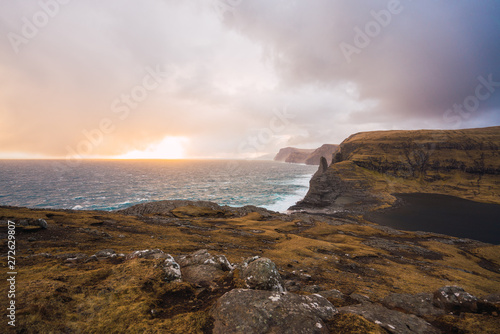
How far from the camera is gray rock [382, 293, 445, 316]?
880cm

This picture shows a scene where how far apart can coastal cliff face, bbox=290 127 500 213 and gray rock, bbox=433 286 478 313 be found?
55602 millimetres

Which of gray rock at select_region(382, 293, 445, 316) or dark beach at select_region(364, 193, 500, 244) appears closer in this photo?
gray rock at select_region(382, 293, 445, 316)

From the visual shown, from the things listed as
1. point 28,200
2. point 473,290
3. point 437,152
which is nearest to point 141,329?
point 473,290

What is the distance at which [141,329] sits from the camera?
16.5 feet

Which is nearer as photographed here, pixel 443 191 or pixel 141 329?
pixel 141 329

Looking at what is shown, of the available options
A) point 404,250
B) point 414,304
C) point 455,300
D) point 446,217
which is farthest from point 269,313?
point 446,217

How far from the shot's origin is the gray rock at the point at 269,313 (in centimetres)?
496

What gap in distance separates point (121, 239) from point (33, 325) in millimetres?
17057

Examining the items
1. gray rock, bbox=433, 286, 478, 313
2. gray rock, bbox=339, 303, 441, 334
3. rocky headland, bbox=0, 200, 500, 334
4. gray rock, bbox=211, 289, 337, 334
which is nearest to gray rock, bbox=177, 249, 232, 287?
rocky headland, bbox=0, 200, 500, 334

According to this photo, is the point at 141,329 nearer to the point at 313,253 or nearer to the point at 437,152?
the point at 313,253

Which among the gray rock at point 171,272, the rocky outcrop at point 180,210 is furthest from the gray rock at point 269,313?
the rocky outcrop at point 180,210

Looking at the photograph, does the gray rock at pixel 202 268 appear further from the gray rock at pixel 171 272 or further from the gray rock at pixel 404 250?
the gray rock at pixel 404 250

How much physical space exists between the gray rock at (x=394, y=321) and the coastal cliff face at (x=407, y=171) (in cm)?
5919

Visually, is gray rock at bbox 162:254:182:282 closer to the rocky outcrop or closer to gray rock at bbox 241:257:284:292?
gray rock at bbox 241:257:284:292
